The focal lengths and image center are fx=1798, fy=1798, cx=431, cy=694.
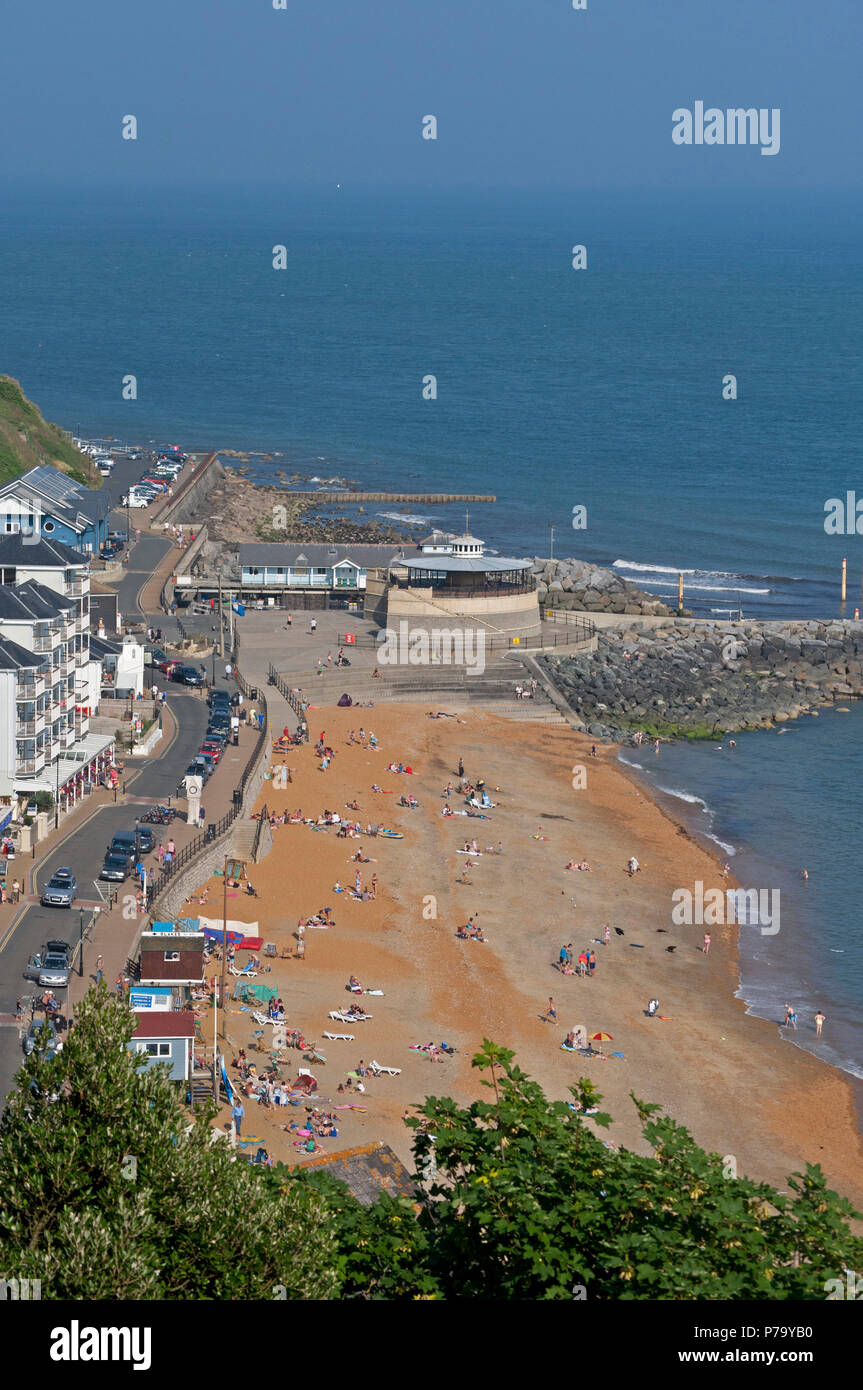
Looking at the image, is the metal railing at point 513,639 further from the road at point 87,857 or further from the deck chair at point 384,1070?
the deck chair at point 384,1070

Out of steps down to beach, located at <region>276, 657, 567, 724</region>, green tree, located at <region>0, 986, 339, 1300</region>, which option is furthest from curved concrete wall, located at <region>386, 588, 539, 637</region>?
green tree, located at <region>0, 986, 339, 1300</region>

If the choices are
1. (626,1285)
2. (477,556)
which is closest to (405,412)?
(477,556)

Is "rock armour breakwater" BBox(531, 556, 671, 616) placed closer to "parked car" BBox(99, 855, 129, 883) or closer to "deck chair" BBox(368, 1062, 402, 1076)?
"parked car" BBox(99, 855, 129, 883)

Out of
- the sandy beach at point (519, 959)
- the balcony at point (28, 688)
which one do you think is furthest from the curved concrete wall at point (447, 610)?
the balcony at point (28, 688)

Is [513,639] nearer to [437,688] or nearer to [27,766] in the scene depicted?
[437,688]

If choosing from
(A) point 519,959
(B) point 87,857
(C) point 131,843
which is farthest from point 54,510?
(A) point 519,959

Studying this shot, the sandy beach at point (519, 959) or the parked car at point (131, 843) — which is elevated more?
the parked car at point (131, 843)

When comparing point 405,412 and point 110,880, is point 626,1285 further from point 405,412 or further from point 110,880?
point 405,412
